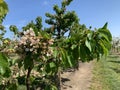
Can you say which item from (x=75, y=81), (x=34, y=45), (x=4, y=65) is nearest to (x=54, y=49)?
(x=34, y=45)

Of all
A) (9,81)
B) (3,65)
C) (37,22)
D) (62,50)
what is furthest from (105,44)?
(37,22)

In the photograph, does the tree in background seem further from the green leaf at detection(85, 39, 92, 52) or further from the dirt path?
the dirt path

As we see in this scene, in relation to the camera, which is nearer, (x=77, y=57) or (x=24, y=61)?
(x=24, y=61)

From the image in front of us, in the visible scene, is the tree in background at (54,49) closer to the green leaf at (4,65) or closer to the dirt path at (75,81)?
the green leaf at (4,65)

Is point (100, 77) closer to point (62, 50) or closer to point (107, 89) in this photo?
point (107, 89)

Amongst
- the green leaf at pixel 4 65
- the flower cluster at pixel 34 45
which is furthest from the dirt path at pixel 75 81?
the green leaf at pixel 4 65

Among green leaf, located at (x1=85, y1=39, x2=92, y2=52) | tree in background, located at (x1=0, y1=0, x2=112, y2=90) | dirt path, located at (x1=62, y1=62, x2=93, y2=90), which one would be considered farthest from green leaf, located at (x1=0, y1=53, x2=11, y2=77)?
dirt path, located at (x1=62, y1=62, x2=93, y2=90)

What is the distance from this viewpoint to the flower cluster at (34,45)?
7.59 ft

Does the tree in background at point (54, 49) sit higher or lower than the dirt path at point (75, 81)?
higher

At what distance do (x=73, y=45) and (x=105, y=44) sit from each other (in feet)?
0.90

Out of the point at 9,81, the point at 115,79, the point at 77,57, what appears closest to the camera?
the point at 77,57

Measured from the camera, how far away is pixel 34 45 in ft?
7.58

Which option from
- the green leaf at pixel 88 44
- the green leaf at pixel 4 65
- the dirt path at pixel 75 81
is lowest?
the dirt path at pixel 75 81

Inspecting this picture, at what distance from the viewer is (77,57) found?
2441mm
